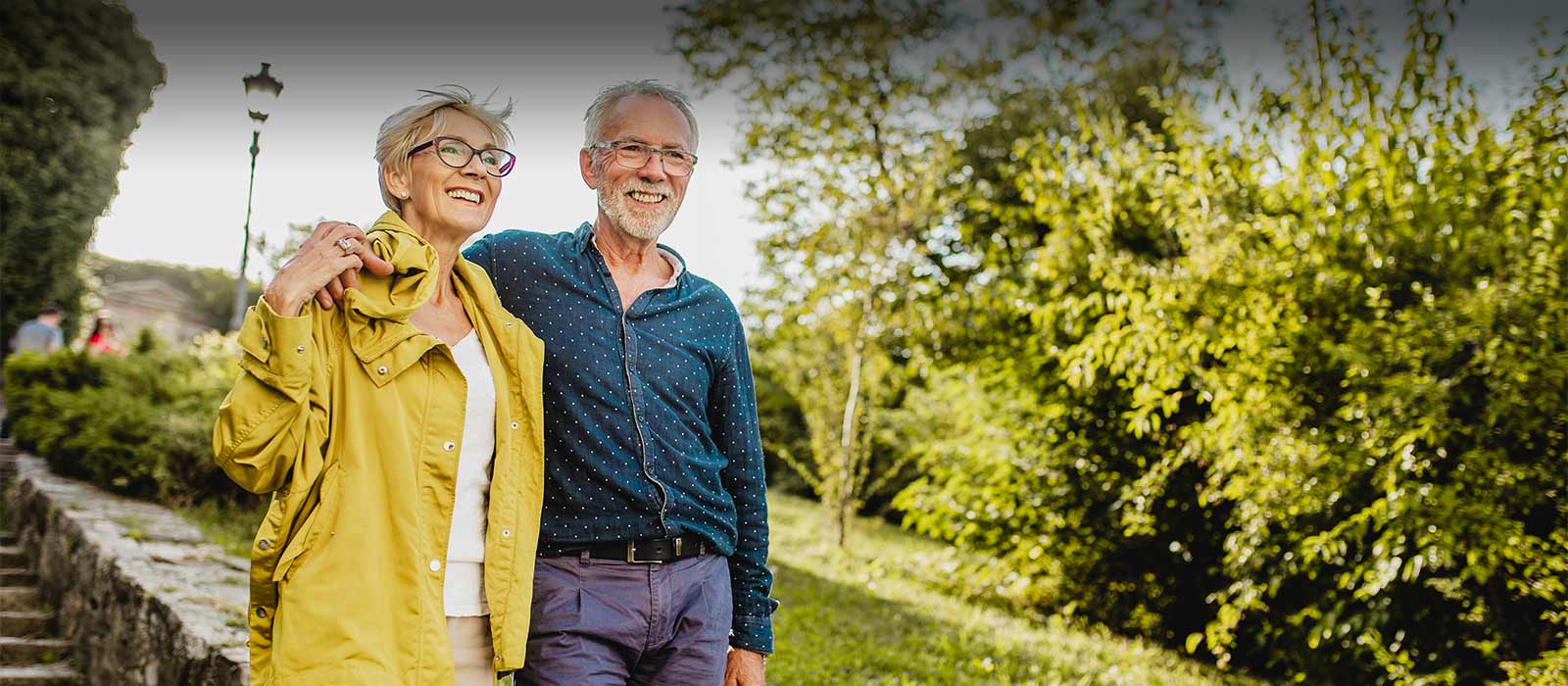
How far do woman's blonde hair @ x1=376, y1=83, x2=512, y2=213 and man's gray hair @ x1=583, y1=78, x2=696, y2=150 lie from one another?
15.2 inches

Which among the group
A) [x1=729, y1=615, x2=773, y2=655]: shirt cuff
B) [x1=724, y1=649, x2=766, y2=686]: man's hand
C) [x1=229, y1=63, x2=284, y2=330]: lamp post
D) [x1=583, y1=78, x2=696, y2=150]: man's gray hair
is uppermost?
[x1=229, y1=63, x2=284, y2=330]: lamp post

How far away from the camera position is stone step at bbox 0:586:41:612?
6262 mm

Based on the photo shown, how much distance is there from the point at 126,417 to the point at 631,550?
7193 mm

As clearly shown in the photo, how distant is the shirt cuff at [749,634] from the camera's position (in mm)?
2455

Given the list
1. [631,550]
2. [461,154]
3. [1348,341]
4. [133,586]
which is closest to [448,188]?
[461,154]

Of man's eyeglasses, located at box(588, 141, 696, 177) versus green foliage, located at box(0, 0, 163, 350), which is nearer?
man's eyeglasses, located at box(588, 141, 696, 177)

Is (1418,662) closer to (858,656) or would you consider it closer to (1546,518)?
(1546,518)

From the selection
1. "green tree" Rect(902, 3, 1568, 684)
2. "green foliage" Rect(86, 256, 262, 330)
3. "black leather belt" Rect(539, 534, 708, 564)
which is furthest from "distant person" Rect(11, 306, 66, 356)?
"green foliage" Rect(86, 256, 262, 330)

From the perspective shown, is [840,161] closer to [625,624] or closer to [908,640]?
[908,640]

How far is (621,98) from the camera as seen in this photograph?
7.66ft

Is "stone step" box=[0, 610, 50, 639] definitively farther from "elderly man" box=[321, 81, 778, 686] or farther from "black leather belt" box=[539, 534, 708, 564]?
"black leather belt" box=[539, 534, 708, 564]

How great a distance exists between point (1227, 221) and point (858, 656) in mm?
3000

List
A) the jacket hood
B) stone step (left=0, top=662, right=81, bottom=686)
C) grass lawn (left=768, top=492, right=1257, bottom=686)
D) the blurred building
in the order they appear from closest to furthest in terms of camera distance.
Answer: the jacket hood < stone step (left=0, top=662, right=81, bottom=686) < grass lawn (left=768, top=492, right=1257, bottom=686) < the blurred building

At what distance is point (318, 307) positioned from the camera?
173 cm
